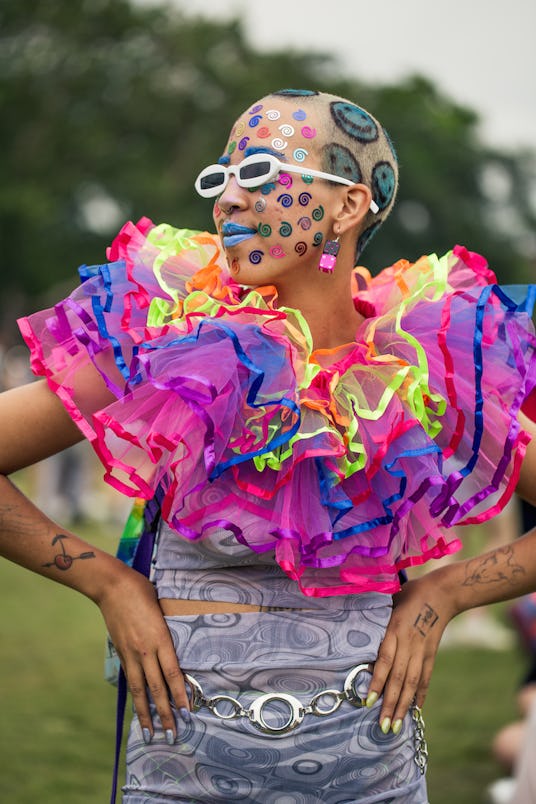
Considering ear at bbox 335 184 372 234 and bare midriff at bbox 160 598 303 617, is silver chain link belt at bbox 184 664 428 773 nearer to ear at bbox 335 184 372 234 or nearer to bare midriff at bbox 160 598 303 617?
bare midriff at bbox 160 598 303 617

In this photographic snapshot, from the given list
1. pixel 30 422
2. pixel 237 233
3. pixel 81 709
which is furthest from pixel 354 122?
pixel 81 709

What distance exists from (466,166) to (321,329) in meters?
45.4

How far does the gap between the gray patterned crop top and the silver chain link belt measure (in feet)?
0.56

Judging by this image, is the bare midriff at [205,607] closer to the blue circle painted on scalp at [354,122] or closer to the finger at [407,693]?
the finger at [407,693]

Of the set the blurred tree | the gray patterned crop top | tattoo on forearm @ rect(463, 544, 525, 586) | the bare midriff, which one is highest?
the blurred tree

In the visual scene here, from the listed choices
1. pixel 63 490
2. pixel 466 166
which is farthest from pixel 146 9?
pixel 63 490

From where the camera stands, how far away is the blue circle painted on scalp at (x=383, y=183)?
2553mm

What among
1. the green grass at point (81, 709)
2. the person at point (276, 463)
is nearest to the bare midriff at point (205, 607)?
the person at point (276, 463)

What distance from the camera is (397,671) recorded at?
2400mm

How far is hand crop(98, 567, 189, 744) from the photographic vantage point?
2.33 meters

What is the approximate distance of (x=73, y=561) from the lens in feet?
8.04

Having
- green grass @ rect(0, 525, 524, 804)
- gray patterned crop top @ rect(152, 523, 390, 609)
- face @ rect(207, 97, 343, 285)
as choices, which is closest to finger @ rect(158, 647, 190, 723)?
gray patterned crop top @ rect(152, 523, 390, 609)

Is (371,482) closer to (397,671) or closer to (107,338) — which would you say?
(397,671)

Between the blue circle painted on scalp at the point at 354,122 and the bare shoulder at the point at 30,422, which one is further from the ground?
the blue circle painted on scalp at the point at 354,122
